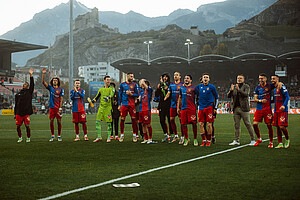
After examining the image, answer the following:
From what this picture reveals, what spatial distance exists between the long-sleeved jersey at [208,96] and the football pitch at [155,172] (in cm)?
123

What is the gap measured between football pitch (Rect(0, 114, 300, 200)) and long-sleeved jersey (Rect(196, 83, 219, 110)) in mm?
1234

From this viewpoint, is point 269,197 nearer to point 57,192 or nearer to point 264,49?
point 57,192

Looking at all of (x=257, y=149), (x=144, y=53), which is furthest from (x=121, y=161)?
(x=144, y=53)

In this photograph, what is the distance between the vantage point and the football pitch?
5.28 metres

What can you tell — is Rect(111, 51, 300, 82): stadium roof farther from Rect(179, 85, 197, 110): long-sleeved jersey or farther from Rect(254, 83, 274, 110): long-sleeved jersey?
Rect(179, 85, 197, 110): long-sleeved jersey

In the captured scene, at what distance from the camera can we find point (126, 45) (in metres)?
197

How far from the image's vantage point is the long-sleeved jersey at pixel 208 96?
10805mm

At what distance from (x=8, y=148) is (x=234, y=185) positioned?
739 cm

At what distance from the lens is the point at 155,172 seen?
6828mm

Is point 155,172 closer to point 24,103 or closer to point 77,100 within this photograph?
point 77,100

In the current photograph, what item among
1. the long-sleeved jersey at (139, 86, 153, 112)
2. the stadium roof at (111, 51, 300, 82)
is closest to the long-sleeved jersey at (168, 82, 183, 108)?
the long-sleeved jersey at (139, 86, 153, 112)

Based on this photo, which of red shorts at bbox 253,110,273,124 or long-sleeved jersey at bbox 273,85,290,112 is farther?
red shorts at bbox 253,110,273,124

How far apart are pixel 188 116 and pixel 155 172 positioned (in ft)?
14.2

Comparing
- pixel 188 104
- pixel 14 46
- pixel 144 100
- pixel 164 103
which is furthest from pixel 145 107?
pixel 14 46
